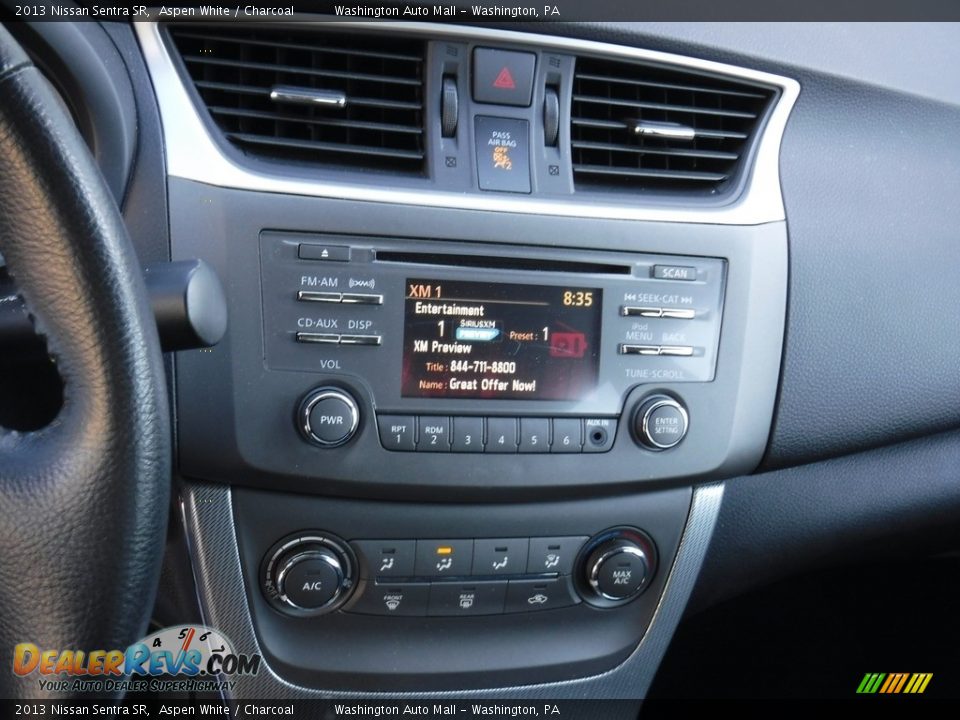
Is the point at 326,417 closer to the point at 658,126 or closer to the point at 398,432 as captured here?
the point at 398,432

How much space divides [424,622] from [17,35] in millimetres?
865

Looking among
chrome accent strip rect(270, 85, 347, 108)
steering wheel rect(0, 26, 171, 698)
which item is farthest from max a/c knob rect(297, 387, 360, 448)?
steering wheel rect(0, 26, 171, 698)

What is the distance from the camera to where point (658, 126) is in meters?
1.30

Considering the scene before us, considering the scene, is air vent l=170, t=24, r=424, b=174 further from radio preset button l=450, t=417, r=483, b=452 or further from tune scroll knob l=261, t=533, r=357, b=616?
tune scroll knob l=261, t=533, r=357, b=616

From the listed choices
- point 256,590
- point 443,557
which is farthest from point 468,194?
point 256,590

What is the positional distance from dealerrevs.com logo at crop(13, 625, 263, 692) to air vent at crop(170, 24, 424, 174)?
23.5 inches

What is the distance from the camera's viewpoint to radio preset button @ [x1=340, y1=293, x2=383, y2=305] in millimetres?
1203

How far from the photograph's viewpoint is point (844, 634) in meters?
1.92

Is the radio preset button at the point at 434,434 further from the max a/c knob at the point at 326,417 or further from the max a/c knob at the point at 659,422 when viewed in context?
the max a/c knob at the point at 659,422

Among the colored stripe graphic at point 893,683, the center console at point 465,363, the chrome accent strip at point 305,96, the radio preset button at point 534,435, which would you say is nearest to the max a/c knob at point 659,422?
the center console at point 465,363

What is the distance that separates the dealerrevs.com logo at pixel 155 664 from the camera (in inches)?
28.5

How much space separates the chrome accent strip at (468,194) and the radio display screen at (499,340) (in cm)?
10

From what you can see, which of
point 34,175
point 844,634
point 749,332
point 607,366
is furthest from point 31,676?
point 844,634

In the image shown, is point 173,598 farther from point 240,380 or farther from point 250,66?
point 250,66
